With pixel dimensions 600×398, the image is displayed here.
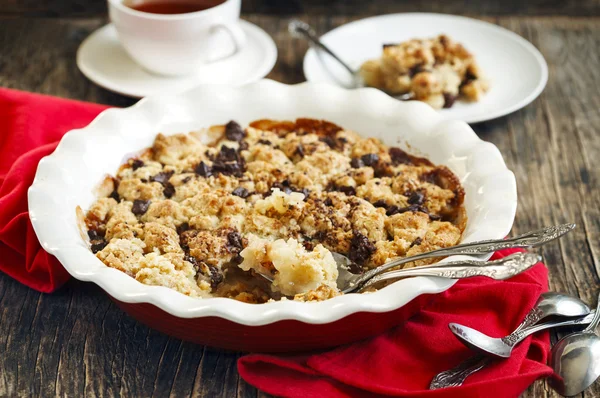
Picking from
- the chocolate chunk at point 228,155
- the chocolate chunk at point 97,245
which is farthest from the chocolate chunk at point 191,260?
the chocolate chunk at point 228,155

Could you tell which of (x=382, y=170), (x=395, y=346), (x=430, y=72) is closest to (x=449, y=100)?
(x=430, y=72)

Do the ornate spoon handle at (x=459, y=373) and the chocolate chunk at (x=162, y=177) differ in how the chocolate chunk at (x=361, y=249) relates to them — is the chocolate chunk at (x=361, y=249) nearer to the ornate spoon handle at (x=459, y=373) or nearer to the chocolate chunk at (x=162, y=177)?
the ornate spoon handle at (x=459, y=373)

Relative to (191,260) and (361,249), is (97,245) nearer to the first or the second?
(191,260)

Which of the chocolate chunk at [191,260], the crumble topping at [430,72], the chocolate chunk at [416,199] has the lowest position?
the crumble topping at [430,72]

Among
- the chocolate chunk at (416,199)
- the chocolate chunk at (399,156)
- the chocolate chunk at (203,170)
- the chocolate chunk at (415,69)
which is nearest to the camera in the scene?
the chocolate chunk at (416,199)

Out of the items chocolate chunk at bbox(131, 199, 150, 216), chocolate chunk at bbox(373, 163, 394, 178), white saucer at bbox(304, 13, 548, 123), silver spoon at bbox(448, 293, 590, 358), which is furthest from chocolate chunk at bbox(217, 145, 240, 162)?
silver spoon at bbox(448, 293, 590, 358)

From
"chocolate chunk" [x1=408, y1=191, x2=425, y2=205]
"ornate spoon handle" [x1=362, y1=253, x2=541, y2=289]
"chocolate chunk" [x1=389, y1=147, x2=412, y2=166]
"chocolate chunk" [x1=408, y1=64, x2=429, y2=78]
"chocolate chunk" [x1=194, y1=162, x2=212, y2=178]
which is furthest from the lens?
"chocolate chunk" [x1=408, y1=64, x2=429, y2=78]

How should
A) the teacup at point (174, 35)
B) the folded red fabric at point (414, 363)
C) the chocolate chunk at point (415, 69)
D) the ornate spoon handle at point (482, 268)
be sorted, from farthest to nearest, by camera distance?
1. the chocolate chunk at point (415, 69)
2. the teacup at point (174, 35)
3. the folded red fabric at point (414, 363)
4. the ornate spoon handle at point (482, 268)

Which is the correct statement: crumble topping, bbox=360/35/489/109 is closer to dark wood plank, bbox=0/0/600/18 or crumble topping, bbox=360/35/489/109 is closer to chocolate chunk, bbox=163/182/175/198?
dark wood plank, bbox=0/0/600/18
